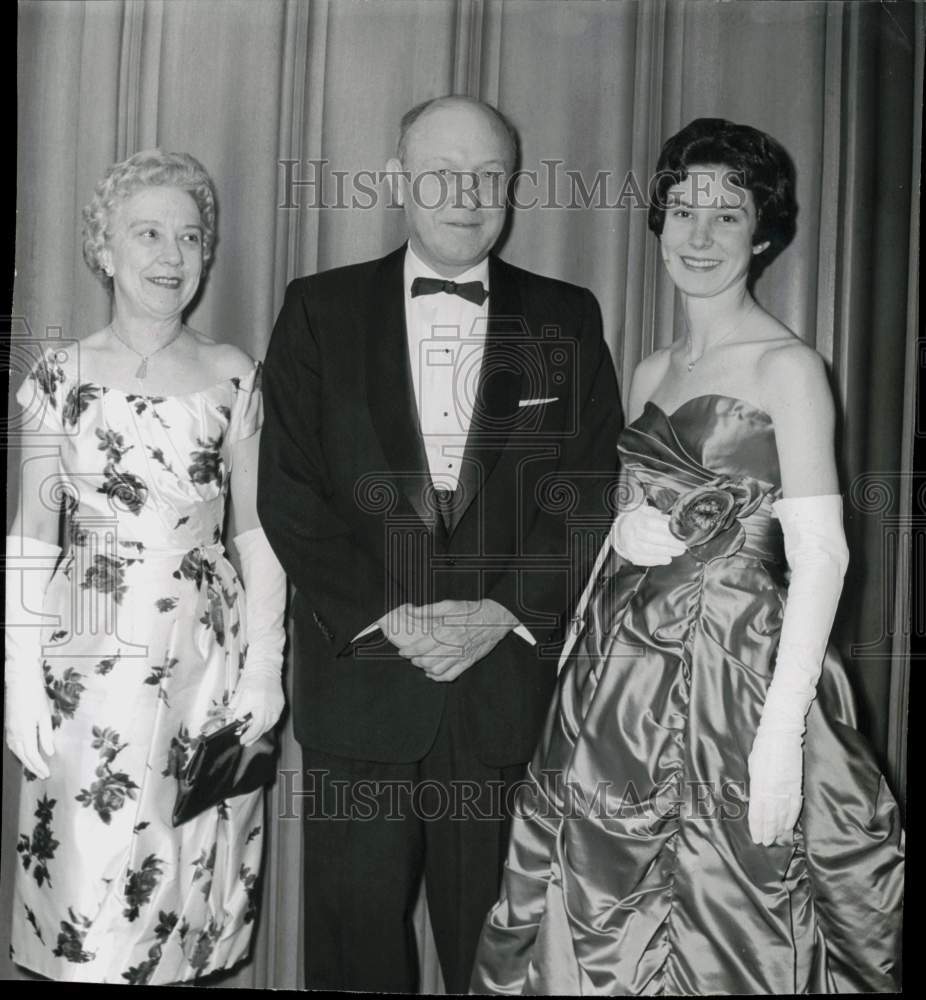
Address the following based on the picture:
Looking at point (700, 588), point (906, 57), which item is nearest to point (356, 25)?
point (906, 57)

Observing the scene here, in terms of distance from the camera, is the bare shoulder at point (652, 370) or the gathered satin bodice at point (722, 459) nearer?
the gathered satin bodice at point (722, 459)

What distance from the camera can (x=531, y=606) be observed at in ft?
7.09

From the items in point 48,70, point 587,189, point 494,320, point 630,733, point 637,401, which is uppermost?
point 48,70

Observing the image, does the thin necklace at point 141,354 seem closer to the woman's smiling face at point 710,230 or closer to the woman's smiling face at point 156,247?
the woman's smiling face at point 156,247

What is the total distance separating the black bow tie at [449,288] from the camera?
2131 millimetres

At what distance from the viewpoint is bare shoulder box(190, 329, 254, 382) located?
220cm

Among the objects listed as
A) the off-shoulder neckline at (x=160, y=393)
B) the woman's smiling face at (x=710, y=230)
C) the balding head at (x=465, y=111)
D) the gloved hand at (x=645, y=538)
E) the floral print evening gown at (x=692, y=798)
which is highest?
the balding head at (x=465, y=111)

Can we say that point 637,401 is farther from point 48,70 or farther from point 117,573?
point 48,70

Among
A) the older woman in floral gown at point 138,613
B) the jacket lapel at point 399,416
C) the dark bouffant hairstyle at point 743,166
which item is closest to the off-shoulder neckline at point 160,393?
the older woman in floral gown at point 138,613

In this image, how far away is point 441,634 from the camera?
2.14 metres

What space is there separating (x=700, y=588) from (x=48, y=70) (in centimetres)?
Result: 167

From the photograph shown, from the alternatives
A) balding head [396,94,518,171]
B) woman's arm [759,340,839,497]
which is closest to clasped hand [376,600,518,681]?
woman's arm [759,340,839,497]

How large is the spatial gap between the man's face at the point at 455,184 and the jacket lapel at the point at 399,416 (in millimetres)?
191

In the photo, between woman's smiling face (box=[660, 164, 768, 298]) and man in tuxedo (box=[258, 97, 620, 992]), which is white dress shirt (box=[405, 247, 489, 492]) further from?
woman's smiling face (box=[660, 164, 768, 298])
